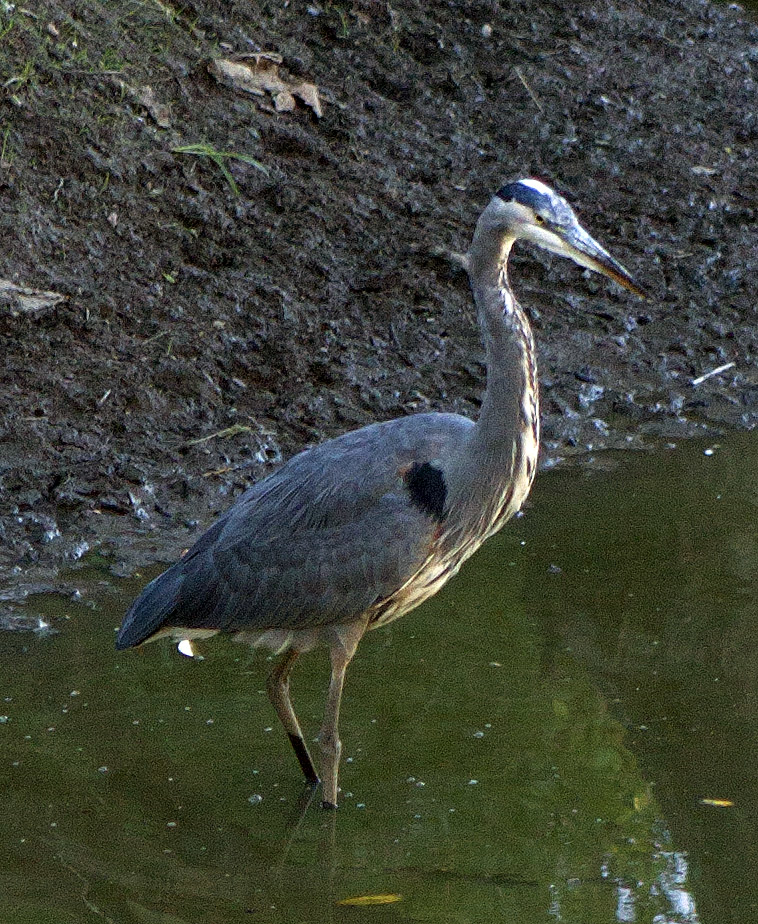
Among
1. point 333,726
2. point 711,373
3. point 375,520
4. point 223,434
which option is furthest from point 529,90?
point 333,726

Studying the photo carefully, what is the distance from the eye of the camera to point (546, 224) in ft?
13.8

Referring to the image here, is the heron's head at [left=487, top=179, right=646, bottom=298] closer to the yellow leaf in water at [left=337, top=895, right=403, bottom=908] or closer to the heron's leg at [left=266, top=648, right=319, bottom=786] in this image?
the heron's leg at [left=266, top=648, right=319, bottom=786]

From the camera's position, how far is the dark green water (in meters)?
4.05

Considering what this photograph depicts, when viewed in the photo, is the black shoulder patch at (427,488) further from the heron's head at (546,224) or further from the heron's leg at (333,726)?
the heron's head at (546,224)

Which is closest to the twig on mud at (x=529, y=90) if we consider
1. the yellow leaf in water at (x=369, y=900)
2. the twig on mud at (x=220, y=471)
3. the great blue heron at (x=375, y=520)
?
the twig on mud at (x=220, y=471)

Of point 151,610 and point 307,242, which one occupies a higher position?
point 307,242

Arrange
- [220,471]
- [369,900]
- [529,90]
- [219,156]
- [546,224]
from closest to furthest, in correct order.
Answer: [369,900] < [546,224] < [220,471] < [219,156] < [529,90]

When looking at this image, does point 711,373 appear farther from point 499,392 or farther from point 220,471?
point 499,392

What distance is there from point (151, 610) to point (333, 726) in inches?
27.1

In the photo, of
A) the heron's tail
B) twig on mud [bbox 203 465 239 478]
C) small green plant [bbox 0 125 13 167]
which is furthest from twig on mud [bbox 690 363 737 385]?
small green plant [bbox 0 125 13 167]

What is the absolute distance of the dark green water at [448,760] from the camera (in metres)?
4.05

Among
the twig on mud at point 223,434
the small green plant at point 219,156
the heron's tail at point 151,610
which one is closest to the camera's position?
the heron's tail at point 151,610

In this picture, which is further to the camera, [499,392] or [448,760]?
[448,760]

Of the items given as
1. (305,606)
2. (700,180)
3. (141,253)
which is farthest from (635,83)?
(305,606)
